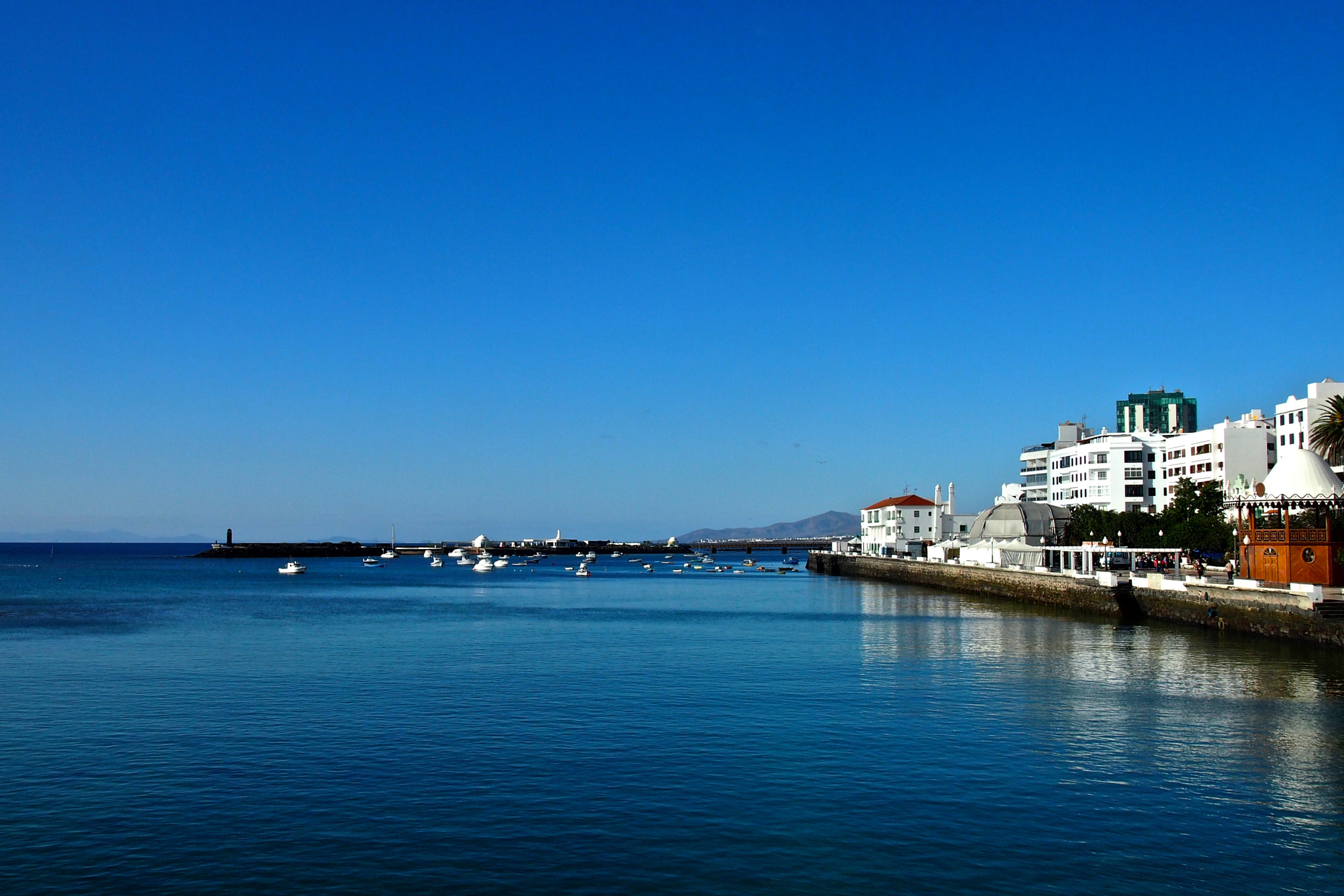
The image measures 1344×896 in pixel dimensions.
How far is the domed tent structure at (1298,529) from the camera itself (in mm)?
58406

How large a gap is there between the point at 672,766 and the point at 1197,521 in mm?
86896

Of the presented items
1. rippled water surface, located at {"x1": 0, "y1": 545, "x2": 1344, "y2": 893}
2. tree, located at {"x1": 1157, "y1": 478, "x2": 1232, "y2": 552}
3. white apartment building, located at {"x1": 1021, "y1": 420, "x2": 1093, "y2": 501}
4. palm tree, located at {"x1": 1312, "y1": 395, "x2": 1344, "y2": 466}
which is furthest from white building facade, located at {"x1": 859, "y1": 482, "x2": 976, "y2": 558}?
rippled water surface, located at {"x1": 0, "y1": 545, "x2": 1344, "y2": 893}

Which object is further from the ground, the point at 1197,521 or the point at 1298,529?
the point at 1197,521

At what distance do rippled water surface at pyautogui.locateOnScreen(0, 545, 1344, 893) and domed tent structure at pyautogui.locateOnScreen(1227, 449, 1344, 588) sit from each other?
7.83 m

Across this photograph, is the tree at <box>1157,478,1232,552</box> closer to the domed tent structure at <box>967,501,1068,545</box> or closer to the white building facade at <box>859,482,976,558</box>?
the domed tent structure at <box>967,501,1068,545</box>

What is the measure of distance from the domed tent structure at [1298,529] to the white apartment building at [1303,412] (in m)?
42.7

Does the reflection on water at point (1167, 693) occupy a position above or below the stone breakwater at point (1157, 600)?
below

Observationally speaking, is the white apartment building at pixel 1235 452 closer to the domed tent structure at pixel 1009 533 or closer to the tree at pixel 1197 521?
the tree at pixel 1197 521

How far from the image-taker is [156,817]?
22.4 m

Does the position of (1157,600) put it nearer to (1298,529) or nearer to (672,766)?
(1298,529)

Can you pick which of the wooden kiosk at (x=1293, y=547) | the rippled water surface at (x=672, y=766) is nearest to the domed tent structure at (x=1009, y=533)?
the wooden kiosk at (x=1293, y=547)

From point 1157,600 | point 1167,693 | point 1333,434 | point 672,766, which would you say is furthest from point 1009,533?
point 672,766

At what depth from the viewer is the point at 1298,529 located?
60.4 m

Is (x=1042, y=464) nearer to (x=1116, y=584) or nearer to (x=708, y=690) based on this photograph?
(x=1116, y=584)
